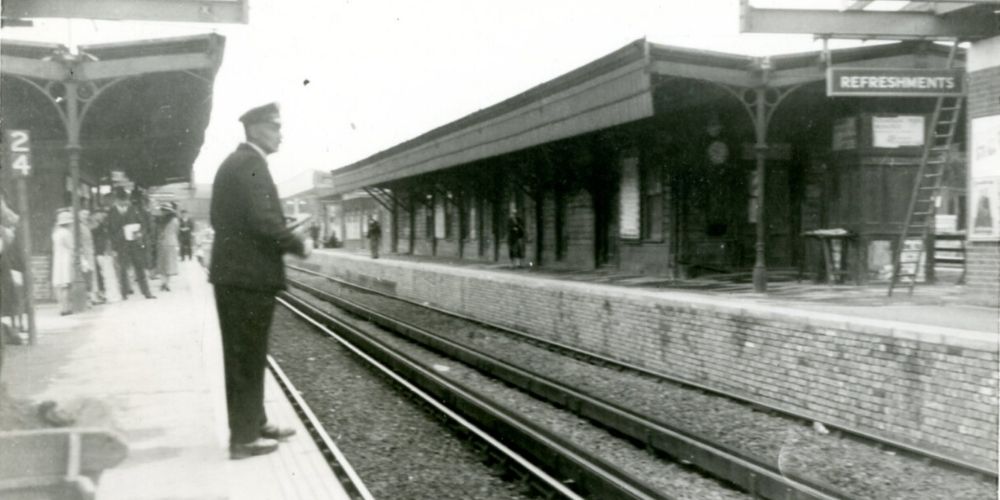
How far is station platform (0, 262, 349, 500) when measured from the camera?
435cm

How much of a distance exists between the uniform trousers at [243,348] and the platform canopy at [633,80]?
739cm

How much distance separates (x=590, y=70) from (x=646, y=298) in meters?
3.91

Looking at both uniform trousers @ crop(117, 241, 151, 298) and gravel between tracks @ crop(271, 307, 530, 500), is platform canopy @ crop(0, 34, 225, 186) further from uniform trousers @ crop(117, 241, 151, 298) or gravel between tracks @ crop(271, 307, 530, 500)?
gravel between tracks @ crop(271, 307, 530, 500)

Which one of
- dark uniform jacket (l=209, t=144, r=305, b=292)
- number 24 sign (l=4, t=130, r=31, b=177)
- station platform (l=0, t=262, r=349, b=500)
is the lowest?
station platform (l=0, t=262, r=349, b=500)

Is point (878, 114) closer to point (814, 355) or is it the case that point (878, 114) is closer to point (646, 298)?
point (646, 298)

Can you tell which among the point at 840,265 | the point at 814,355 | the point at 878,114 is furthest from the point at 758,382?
the point at 878,114

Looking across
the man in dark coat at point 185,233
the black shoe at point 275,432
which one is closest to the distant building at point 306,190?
the man in dark coat at point 185,233

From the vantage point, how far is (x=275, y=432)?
206 inches

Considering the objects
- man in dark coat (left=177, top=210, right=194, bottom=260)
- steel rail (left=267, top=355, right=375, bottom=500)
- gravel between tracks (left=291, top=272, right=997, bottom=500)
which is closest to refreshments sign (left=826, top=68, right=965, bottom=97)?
gravel between tracks (left=291, top=272, right=997, bottom=500)

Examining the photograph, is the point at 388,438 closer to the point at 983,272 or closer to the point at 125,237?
the point at 983,272

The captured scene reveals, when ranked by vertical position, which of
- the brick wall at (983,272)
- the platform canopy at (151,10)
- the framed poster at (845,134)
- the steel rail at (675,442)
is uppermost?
the platform canopy at (151,10)

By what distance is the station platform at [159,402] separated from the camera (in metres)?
4.35

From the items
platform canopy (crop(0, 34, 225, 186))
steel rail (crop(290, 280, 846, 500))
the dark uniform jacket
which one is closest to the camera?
the dark uniform jacket

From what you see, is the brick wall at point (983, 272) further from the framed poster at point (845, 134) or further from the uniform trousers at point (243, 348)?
the uniform trousers at point (243, 348)
